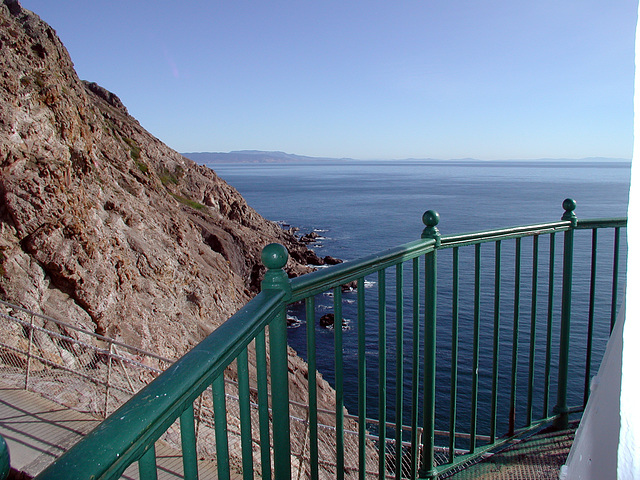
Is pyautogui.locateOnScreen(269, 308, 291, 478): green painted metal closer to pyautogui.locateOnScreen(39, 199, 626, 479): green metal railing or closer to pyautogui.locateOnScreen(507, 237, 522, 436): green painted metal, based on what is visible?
pyautogui.locateOnScreen(39, 199, 626, 479): green metal railing

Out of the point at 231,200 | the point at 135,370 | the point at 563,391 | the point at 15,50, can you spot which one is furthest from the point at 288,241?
the point at 563,391

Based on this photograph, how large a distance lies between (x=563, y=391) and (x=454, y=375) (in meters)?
1.41

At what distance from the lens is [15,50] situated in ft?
69.3

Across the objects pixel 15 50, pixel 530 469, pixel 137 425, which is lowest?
pixel 530 469

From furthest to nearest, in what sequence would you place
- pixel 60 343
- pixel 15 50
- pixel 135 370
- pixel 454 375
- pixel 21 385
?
1. pixel 15 50
2. pixel 135 370
3. pixel 60 343
4. pixel 21 385
5. pixel 454 375

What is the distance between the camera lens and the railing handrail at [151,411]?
A: 37.5 inches

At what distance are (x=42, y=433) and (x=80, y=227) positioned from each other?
38.6 feet

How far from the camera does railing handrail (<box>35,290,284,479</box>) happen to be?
3.12 feet

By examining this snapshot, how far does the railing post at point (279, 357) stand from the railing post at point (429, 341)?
4.64 ft

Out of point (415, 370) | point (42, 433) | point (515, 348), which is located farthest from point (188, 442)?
point (42, 433)

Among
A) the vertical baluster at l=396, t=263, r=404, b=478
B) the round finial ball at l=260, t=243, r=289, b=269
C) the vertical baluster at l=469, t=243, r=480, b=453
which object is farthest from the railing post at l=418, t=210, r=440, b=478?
the round finial ball at l=260, t=243, r=289, b=269

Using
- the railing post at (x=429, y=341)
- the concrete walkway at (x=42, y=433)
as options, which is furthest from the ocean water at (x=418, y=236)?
the concrete walkway at (x=42, y=433)

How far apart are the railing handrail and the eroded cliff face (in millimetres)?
→ 16296

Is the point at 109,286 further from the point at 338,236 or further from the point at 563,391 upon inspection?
the point at 338,236
